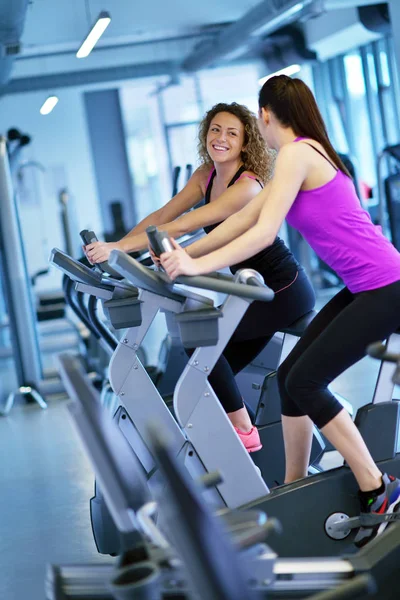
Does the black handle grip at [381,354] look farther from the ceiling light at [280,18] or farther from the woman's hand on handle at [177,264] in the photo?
the ceiling light at [280,18]

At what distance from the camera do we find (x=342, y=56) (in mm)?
12188

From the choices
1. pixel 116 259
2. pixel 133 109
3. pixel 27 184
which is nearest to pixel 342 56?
pixel 133 109

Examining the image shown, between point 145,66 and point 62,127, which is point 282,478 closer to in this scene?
point 145,66

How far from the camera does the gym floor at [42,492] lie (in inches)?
118

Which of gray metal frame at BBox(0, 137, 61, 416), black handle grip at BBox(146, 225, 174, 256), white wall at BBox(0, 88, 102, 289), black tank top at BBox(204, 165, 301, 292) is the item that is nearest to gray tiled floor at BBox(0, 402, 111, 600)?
gray metal frame at BBox(0, 137, 61, 416)

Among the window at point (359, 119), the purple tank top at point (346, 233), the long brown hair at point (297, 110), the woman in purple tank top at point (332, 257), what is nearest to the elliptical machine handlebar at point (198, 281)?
the woman in purple tank top at point (332, 257)

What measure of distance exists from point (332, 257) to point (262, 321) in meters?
0.61

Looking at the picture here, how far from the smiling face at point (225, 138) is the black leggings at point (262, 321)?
1.62ft

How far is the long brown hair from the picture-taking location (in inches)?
93.4

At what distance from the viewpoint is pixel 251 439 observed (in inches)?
116

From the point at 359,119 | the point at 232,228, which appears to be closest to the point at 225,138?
the point at 232,228

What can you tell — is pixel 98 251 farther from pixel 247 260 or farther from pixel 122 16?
pixel 122 16

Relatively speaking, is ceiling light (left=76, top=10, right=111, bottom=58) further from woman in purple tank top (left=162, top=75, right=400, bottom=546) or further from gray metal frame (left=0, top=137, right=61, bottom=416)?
woman in purple tank top (left=162, top=75, right=400, bottom=546)

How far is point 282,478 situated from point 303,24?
10.00 metres
